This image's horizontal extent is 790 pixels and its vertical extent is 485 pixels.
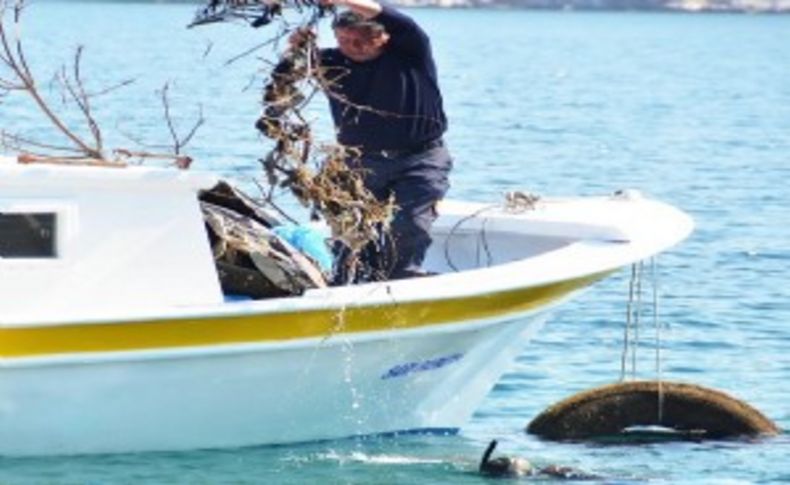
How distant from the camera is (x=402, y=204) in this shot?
1254 cm

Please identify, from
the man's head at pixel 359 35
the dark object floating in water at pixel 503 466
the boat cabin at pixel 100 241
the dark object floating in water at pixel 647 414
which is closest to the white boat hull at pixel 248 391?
the boat cabin at pixel 100 241

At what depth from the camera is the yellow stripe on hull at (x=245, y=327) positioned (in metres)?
11.4

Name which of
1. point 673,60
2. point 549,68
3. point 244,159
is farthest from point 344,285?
point 673,60

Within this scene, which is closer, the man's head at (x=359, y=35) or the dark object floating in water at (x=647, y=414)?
the man's head at (x=359, y=35)

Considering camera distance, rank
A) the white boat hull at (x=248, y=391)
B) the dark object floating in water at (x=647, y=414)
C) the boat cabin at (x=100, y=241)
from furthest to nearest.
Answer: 1. the dark object floating in water at (x=647, y=414)
2. the white boat hull at (x=248, y=391)
3. the boat cabin at (x=100, y=241)

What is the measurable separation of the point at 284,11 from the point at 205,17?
44cm

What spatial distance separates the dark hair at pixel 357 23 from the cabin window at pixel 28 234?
163 centimetres

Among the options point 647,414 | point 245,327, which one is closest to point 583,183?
point 647,414

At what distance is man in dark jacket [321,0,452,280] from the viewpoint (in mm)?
12430

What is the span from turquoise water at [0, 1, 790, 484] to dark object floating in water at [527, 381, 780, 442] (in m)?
0.16

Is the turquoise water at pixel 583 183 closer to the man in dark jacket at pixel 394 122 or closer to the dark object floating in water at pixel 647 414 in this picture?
the dark object floating in water at pixel 647 414

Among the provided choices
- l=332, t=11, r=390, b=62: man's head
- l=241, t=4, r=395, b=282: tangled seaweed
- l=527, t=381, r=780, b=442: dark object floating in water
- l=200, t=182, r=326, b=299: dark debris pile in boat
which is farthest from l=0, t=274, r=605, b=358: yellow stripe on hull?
l=332, t=11, r=390, b=62: man's head

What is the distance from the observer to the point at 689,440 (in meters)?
13.4

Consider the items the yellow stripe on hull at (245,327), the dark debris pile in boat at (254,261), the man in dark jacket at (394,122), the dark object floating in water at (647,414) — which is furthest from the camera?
the dark object floating in water at (647,414)
